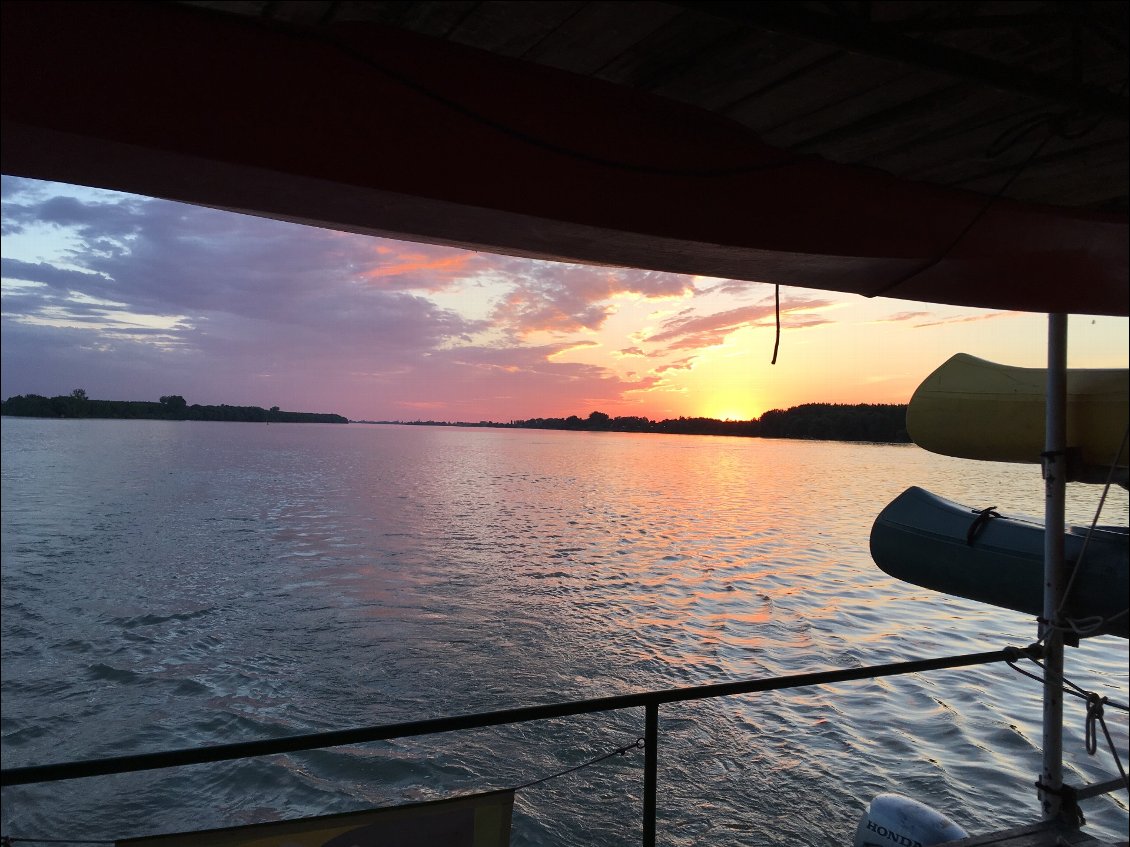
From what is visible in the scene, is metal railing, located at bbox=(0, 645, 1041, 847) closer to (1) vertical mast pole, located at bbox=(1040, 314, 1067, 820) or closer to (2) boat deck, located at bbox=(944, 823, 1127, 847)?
(1) vertical mast pole, located at bbox=(1040, 314, 1067, 820)

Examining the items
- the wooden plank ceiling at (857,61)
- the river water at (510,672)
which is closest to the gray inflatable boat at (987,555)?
the river water at (510,672)

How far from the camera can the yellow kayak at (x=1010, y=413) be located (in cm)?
305

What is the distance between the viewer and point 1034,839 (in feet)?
8.34

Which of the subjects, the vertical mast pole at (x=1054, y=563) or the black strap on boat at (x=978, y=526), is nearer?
the vertical mast pole at (x=1054, y=563)

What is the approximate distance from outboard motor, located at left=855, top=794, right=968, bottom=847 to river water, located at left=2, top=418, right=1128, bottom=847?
93.5 inches

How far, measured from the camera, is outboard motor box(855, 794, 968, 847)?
294cm

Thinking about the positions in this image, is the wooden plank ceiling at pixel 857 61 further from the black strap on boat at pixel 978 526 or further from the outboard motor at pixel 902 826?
the black strap on boat at pixel 978 526

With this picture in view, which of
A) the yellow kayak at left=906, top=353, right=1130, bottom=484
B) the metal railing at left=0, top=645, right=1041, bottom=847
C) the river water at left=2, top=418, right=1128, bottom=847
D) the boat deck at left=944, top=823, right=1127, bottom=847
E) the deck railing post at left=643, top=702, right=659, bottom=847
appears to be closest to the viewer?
the metal railing at left=0, top=645, right=1041, bottom=847

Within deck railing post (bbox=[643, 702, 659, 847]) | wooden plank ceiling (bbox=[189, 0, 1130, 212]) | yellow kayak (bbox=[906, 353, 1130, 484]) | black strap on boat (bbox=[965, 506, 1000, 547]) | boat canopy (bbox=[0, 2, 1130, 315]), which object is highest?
wooden plank ceiling (bbox=[189, 0, 1130, 212])

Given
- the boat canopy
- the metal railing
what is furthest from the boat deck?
the boat canopy

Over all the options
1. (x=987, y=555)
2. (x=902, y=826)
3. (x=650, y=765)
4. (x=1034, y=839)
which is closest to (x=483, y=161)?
(x=650, y=765)

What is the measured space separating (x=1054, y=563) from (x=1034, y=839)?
1015mm

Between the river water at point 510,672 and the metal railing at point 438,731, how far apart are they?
3.74 meters

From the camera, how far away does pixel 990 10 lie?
1537mm
